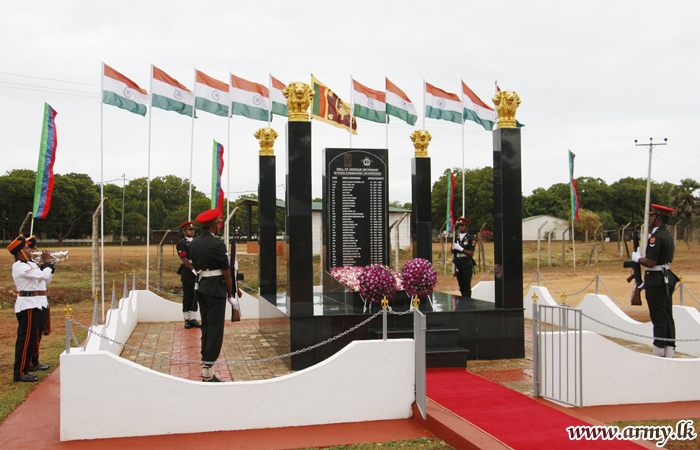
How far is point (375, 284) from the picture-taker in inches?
298

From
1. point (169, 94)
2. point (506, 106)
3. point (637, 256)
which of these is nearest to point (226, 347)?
point (506, 106)

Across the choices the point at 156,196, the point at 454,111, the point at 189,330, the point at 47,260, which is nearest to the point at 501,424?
the point at 47,260

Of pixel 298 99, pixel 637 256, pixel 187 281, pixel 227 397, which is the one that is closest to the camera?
pixel 227 397

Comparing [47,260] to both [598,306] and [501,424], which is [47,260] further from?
[598,306]

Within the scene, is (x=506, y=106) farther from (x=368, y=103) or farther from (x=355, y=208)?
(x=368, y=103)

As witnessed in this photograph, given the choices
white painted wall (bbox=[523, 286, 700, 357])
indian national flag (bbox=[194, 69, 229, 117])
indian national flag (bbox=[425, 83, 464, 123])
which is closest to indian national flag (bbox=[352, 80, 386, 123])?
indian national flag (bbox=[425, 83, 464, 123])

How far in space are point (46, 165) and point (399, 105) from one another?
7.72m

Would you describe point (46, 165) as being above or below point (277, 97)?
below

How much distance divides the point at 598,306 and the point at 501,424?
20.7ft

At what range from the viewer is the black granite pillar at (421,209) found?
10.5 meters

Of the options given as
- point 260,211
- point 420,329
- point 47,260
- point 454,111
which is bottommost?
point 420,329

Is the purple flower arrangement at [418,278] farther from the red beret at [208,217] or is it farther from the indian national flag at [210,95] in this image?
the indian national flag at [210,95]

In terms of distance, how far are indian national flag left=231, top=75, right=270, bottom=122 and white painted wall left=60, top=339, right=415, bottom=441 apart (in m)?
9.26

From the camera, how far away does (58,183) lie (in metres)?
38.7
